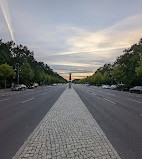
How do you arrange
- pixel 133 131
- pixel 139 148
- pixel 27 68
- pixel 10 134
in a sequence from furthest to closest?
pixel 27 68 < pixel 133 131 < pixel 10 134 < pixel 139 148

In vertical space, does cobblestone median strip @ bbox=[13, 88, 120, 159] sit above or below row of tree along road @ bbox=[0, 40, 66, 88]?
below

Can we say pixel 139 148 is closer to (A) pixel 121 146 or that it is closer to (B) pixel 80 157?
(A) pixel 121 146

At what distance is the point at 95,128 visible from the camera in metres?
5.09

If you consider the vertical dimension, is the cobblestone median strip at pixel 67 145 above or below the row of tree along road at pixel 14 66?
below

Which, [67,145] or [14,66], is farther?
[14,66]

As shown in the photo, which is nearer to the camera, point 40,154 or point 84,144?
point 40,154

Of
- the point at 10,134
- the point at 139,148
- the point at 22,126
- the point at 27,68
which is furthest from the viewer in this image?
the point at 27,68

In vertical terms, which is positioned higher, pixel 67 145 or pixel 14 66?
pixel 14 66

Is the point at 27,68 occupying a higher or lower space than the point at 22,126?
higher

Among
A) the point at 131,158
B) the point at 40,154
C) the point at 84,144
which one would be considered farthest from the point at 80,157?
the point at 131,158

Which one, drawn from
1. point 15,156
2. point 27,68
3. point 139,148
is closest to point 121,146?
point 139,148

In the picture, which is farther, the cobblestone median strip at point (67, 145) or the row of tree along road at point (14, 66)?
the row of tree along road at point (14, 66)

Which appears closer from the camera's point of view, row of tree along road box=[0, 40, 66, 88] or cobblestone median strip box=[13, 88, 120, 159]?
cobblestone median strip box=[13, 88, 120, 159]

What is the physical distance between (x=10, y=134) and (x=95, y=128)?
341 centimetres
